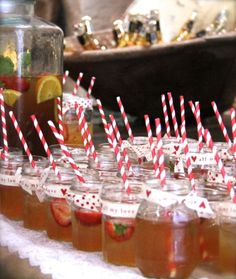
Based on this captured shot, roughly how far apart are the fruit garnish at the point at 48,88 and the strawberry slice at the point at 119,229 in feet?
2.31

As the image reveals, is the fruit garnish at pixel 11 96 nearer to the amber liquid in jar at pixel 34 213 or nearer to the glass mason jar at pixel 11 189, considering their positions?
the glass mason jar at pixel 11 189

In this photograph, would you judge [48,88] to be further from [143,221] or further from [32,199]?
[143,221]

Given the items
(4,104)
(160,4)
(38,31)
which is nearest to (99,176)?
(4,104)

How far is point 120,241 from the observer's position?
1206 millimetres

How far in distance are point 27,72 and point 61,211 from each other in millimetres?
566

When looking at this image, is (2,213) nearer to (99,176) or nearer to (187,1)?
(99,176)

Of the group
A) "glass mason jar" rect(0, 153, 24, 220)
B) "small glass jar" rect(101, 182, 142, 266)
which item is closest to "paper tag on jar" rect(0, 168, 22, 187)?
"glass mason jar" rect(0, 153, 24, 220)

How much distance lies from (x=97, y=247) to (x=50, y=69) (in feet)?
2.43

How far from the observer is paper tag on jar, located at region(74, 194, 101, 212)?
127cm

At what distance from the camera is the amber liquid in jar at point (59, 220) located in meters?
1.36

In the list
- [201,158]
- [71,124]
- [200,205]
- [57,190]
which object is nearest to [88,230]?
[57,190]

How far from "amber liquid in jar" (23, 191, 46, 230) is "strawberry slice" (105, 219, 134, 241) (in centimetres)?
29

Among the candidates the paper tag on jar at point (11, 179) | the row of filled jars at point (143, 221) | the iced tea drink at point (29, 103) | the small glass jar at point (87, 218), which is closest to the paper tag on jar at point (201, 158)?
the row of filled jars at point (143, 221)

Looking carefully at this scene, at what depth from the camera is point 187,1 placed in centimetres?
317
